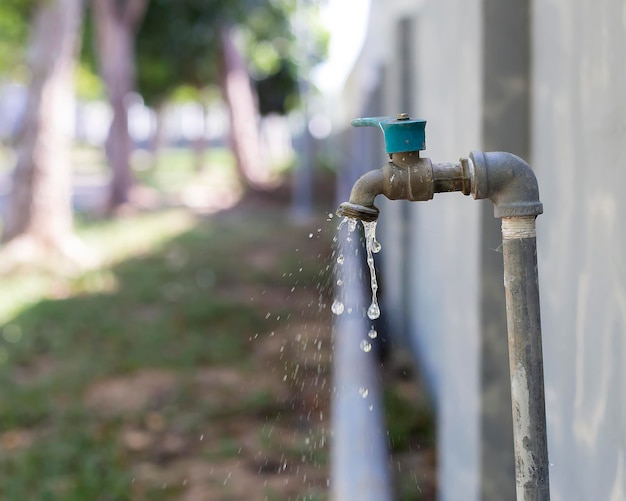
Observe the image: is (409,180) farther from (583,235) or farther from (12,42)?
(12,42)

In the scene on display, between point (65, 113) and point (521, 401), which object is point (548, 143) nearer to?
point (521, 401)

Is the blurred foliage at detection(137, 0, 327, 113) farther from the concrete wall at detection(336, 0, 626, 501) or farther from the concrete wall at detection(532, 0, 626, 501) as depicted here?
the concrete wall at detection(532, 0, 626, 501)

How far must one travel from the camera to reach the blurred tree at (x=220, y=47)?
18417 mm

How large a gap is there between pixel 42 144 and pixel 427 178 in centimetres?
929

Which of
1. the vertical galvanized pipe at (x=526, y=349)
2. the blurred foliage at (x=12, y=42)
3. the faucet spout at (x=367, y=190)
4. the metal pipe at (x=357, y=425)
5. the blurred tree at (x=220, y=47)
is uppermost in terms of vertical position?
the blurred foliage at (x=12, y=42)

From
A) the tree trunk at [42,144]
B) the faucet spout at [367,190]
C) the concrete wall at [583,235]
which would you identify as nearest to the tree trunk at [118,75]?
the tree trunk at [42,144]

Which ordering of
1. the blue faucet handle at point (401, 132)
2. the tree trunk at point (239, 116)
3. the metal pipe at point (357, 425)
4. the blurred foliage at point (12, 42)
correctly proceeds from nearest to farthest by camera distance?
the blue faucet handle at point (401, 132) → the metal pipe at point (357, 425) → the blurred foliage at point (12, 42) → the tree trunk at point (239, 116)

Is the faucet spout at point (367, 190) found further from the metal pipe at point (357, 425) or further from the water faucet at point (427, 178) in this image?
the metal pipe at point (357, 425)

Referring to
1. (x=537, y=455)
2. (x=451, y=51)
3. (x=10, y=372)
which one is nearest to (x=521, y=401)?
(x=537, y=455)

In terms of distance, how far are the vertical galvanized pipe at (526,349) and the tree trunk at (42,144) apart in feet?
30.0

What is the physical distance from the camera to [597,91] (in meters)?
1.89

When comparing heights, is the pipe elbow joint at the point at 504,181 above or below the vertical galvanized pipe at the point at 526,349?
above

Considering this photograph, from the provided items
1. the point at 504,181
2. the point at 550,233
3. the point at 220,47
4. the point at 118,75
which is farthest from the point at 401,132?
the point at 220,47

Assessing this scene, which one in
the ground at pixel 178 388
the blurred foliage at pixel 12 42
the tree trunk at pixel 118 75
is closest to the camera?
the ground at pixel 178 388
